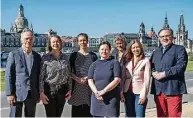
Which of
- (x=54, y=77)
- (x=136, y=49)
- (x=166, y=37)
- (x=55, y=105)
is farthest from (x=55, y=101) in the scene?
(x=166, y=37)

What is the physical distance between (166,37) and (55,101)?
6.31 ft

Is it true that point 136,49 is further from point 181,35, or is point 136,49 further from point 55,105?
point 181,35

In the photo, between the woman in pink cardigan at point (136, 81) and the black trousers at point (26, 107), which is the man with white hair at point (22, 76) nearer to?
the black trousers at point (26, 107)

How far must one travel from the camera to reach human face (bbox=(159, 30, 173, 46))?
4730mm

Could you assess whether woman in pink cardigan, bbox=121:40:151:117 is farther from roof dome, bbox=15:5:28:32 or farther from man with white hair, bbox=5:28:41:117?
roof dome, bbox=15:5:28:32

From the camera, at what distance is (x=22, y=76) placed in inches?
180

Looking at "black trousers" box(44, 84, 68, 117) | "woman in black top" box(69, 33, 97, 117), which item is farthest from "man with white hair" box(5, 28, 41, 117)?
"woman in black top" box(69, 33, 97, 117)

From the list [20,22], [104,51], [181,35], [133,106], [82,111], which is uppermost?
[20,22]

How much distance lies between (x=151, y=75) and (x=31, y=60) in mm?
1796

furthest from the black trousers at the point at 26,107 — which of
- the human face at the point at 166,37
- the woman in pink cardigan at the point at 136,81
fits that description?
the human face at the point at 166,37

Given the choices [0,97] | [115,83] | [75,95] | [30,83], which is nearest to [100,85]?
[115,83]

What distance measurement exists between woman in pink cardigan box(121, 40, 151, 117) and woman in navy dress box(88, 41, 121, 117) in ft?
0.80

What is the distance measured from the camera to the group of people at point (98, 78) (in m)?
4.58

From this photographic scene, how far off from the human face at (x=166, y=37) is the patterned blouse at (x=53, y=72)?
1.48 metres
